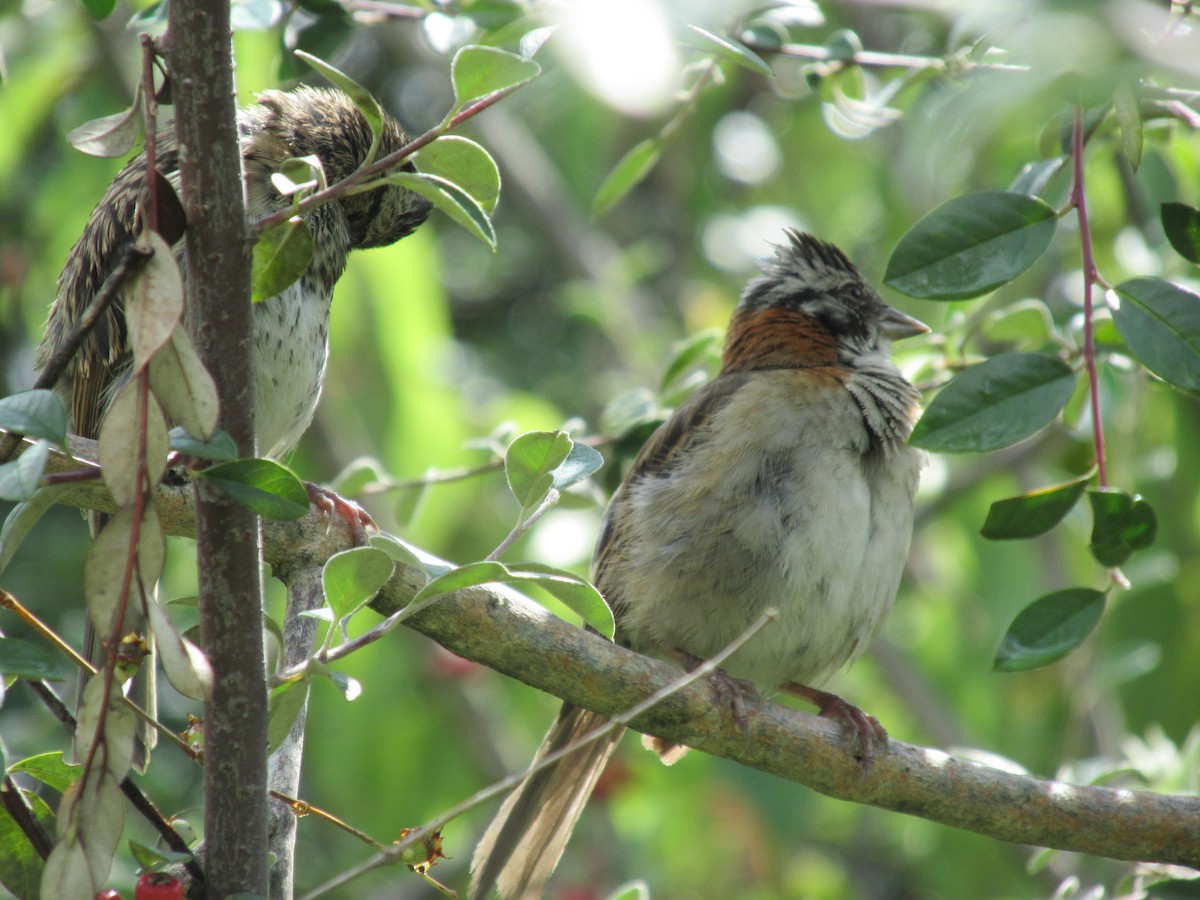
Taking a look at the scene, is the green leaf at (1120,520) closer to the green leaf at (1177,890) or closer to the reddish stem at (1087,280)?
the reddish stem at (1087,280)

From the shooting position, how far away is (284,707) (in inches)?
79.0

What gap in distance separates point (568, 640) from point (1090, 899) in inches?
54.2

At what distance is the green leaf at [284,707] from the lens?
6.52 ft

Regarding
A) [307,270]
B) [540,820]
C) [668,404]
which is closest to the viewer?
[307,270]

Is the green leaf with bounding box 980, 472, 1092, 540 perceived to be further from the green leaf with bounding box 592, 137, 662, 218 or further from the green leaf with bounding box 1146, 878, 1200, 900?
the green leaf with bounding box 592, 137, 662, 218

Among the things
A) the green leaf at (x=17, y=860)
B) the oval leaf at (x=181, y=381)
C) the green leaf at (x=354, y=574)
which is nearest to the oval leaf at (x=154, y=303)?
the oval leaf at (x=181, y=381)

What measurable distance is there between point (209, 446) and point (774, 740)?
1.65 meters

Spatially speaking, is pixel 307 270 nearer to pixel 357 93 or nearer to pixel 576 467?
pixel 576 467

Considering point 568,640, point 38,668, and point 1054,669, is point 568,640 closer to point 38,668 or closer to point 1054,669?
point 38,668

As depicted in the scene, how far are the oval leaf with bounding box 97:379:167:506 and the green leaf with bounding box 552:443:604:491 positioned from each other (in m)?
0.79

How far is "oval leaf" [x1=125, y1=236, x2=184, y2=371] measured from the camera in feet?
4.94

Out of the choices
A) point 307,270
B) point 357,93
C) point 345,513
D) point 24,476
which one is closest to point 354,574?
point 24,476

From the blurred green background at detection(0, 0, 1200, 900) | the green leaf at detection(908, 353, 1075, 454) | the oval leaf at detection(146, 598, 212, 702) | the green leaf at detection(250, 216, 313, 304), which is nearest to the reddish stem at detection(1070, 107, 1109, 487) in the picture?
the green leaf at detection(908, 353, 1075, 454)

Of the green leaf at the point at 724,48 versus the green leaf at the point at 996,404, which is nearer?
the green leaf at the point at 724,48
